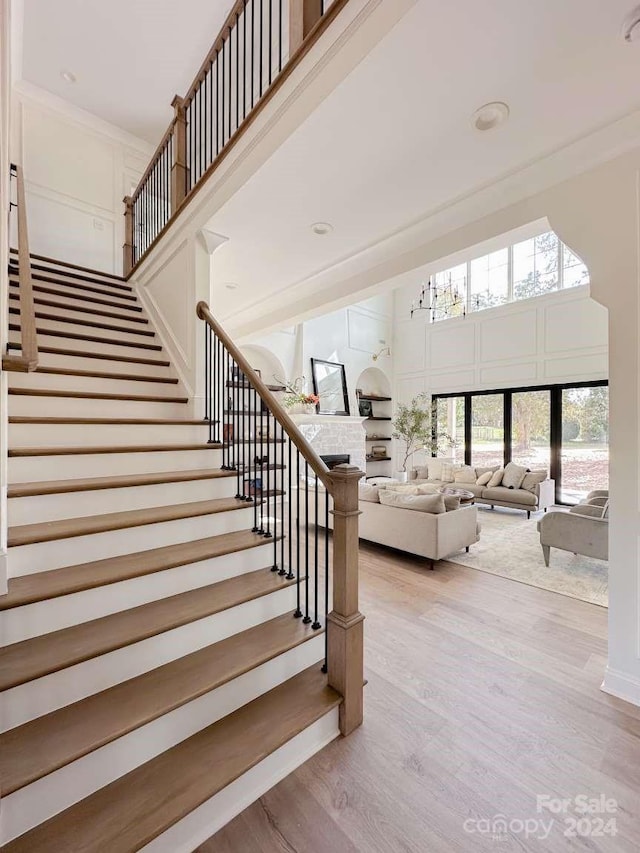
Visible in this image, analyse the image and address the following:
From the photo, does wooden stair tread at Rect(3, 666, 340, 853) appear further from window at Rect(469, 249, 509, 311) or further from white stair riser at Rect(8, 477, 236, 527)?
window at Rect(469, 249, 509, 311)

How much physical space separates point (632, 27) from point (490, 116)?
58 cm

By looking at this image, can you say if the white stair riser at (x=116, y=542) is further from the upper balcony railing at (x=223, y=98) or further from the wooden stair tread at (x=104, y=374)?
the upper balcony railing at (x=223, y=98)

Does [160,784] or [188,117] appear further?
[188,117]

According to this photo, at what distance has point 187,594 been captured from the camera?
1.90m

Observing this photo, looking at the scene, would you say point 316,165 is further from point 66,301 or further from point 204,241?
point 66,301

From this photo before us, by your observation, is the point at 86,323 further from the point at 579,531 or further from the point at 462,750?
the point at 579,531

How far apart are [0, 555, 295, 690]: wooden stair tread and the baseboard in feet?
5.75

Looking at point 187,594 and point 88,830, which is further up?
point 187,594

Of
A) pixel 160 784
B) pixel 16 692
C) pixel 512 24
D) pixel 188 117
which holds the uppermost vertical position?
pixel 188 117

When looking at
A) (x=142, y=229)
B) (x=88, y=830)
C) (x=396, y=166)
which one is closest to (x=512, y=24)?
(x=396, y=166)

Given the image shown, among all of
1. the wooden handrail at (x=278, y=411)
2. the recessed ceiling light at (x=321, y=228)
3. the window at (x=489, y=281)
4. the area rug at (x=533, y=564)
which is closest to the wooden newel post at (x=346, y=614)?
the wooden handrail at (x=278, y=411)

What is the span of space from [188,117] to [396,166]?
2272 millimetres

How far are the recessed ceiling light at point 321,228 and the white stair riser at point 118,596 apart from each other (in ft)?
8.10

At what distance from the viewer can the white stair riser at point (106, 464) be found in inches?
81.5
